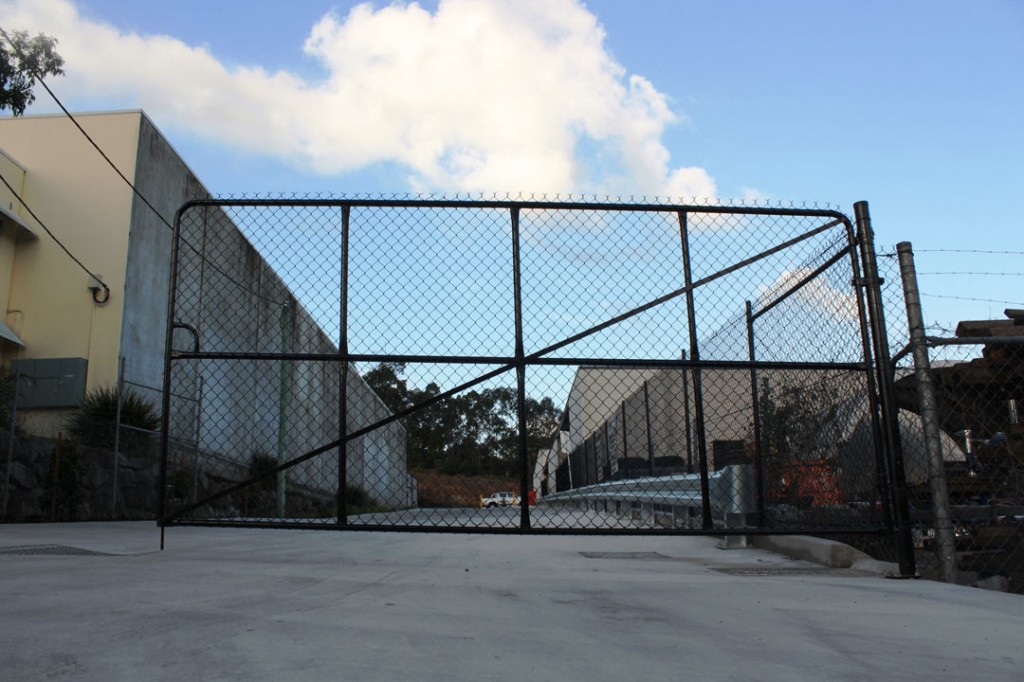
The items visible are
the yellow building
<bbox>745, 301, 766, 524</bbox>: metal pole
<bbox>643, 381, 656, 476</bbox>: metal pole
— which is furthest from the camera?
the yellow building

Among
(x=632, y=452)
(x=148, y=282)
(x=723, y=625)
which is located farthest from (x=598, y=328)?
(x=148, y=282)

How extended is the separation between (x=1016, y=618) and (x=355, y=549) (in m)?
4.60

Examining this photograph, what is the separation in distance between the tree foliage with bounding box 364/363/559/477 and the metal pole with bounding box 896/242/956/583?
2.19 metres

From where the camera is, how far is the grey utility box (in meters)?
12.4

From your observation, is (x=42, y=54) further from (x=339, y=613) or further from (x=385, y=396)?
(x=339, y=613)

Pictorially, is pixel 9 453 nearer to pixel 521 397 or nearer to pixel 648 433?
pixel 648 433

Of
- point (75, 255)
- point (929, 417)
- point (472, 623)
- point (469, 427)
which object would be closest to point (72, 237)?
point (75, 255)

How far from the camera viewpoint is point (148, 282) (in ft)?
47.0

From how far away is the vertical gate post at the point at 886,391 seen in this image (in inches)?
173

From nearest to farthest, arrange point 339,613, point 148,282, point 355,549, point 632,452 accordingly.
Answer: point 339,613 < point 355,549 < point 632,452 < point 148,282

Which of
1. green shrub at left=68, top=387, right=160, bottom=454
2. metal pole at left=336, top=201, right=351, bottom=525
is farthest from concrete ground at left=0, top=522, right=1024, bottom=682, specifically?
green shrub at left=68, top=387, right=160, bottom=454

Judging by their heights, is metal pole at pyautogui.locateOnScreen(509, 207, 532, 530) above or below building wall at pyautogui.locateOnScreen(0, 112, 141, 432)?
below

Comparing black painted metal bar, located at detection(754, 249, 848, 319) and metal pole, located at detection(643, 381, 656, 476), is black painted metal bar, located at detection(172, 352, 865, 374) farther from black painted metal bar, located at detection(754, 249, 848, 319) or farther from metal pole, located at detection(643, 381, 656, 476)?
metal pole, located at detection(643, 381, 656, 476)

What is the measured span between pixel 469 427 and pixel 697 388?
1.42 metres
